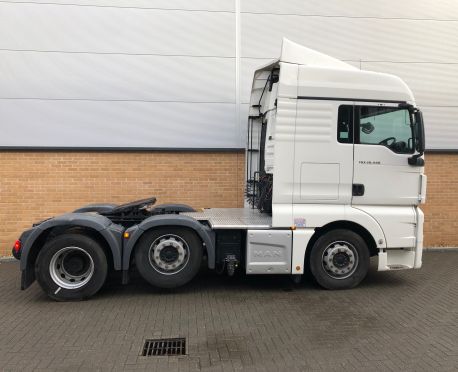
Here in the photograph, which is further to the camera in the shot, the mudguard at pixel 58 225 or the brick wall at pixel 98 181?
the brick wall at pixel 98 181

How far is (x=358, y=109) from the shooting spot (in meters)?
5.75

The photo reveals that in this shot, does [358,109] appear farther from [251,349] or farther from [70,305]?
[70,305]

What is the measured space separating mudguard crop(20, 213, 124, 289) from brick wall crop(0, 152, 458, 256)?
8.52 ft

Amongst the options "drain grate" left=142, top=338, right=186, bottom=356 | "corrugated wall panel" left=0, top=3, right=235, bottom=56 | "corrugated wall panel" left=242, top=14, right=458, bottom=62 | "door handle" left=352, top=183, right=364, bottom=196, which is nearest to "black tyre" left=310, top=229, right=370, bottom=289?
"door handle" left=352, top=183, right=364, bottom=196

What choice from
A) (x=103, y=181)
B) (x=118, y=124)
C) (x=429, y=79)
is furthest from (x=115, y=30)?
(x=429, y=79)

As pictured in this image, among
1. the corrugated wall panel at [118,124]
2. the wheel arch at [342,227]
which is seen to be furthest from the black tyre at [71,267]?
the corrugated wall panel at [118,124]

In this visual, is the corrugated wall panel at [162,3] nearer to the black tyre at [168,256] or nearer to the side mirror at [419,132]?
the side mirror at [419,132]

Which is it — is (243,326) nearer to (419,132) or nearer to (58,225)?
(58,225)

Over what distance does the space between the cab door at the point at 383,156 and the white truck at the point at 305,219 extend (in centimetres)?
1

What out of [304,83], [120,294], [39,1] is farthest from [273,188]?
[39,1]

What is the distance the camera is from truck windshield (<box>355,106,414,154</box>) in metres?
5.77

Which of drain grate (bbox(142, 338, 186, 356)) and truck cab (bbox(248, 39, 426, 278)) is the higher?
truck cab (bbox(248, 39, 426, 278))

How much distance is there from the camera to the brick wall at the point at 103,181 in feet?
25.8

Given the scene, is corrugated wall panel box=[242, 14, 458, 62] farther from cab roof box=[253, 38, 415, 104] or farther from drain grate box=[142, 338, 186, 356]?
drain grate box=[142, 338, 186, 356]
